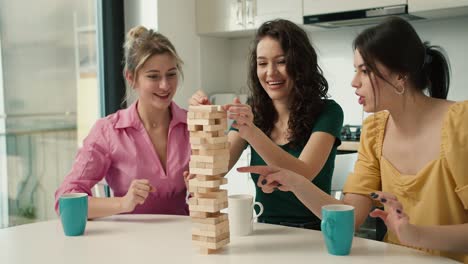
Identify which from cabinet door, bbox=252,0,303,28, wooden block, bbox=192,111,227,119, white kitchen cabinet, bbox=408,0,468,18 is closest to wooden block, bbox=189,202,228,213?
wooden block, bbox=192,111,227,119

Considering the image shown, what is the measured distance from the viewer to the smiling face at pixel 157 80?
1842mm

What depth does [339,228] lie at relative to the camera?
1159 mm

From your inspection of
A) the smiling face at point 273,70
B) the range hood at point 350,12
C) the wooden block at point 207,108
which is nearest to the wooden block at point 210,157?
the wooden block at point 207,108

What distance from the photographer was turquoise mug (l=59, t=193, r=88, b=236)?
1.39 metres

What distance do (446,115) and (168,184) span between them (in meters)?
0.95

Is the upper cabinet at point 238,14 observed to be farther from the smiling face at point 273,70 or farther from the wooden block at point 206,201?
the wooden block at point 206,201

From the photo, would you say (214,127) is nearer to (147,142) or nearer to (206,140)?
(206,140)

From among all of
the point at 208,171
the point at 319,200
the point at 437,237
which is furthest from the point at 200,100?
the point at 437,237

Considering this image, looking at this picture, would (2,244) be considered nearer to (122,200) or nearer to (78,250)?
(78,250)

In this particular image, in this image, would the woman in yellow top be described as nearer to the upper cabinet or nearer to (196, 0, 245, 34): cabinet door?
the upper cabinet

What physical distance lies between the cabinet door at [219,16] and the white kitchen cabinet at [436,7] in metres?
1.17

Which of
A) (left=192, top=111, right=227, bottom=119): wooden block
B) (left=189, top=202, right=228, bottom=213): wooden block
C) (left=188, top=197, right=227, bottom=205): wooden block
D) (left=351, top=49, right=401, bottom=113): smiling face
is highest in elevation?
(left=351, top=49, right=401, bottom=113): smiling face

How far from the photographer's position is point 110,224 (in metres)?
1.52

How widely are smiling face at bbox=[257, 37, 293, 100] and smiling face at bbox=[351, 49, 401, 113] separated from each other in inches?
13.7
